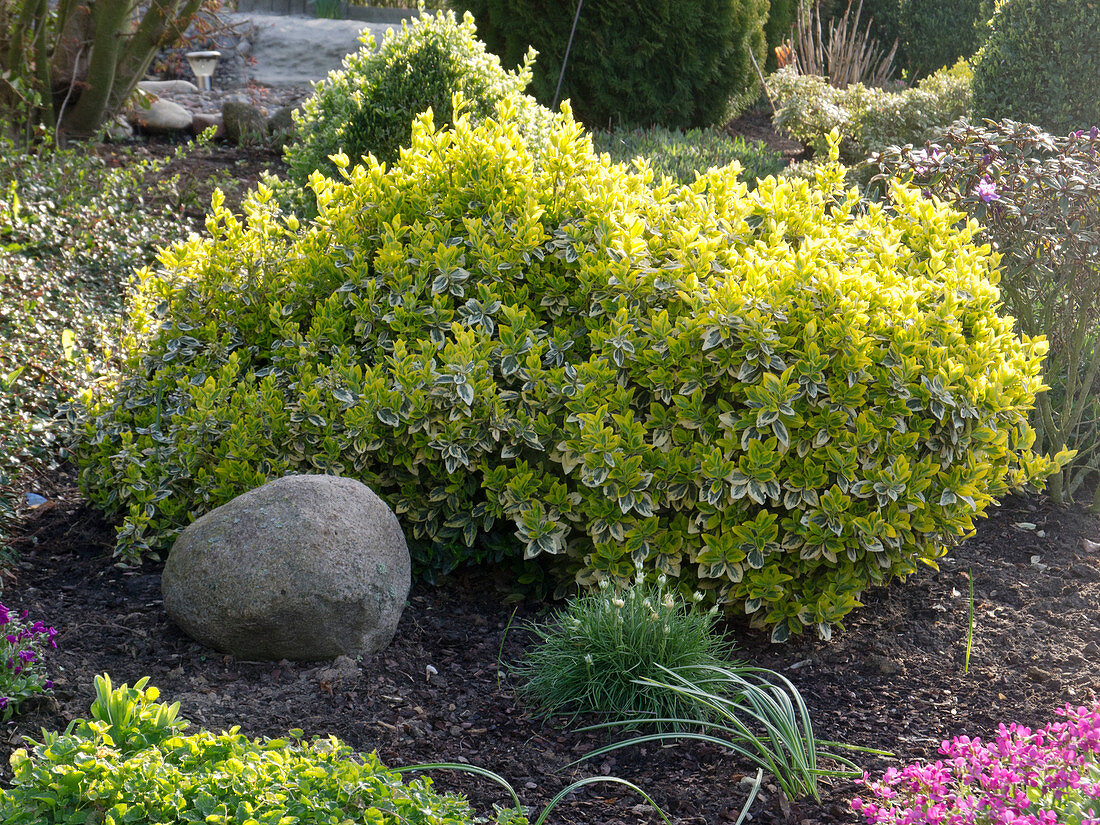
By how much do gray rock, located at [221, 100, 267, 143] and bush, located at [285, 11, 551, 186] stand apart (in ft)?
12.8

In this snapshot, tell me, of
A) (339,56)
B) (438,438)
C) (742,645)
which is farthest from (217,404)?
(339,56)

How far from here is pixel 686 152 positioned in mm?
7277

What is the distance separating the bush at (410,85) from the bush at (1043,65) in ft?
12.1

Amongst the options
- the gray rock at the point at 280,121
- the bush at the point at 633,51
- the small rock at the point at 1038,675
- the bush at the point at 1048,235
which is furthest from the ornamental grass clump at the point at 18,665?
the gray rock at the point at 280,121

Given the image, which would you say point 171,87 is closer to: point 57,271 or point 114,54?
point 114,54

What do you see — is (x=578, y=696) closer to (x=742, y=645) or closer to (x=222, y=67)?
(x=742, y=645)

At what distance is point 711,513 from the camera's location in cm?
310

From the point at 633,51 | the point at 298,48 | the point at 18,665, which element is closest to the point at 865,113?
the point at 633,51

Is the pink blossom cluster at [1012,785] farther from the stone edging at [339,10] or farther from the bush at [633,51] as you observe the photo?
the stone edging at [339,10]

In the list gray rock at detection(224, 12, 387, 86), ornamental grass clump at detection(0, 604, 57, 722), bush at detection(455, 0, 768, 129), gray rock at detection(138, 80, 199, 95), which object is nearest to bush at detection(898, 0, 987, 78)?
bush at detection(455, 0, 768, 129)

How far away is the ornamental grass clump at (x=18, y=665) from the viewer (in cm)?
245

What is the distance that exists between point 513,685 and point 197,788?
1299mm

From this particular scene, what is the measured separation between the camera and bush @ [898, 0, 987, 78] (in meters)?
13.1

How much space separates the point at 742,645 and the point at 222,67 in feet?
42.3
